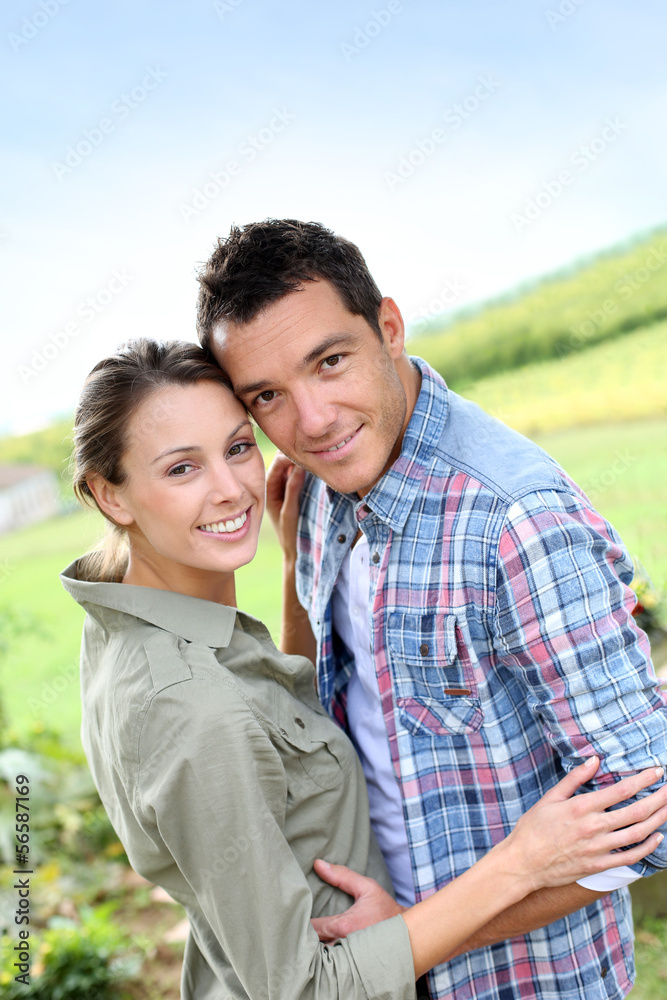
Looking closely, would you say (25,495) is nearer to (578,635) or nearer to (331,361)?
(331,361)

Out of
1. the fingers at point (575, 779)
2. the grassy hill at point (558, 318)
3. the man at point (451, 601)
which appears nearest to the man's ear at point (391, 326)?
the man at point (451, 601)

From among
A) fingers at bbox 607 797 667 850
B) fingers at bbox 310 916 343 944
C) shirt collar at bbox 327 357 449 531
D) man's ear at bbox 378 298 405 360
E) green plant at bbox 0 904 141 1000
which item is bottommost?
green plant at bbox 0 904 141 1000

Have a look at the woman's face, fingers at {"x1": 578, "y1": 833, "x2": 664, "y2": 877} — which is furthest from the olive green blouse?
fingers at {"x1": 578, "y1": 833, "x2": 664, "y2": 877}

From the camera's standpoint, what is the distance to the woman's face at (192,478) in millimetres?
1571

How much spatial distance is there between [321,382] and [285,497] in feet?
2.13

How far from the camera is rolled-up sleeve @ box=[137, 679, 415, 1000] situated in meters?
1.24

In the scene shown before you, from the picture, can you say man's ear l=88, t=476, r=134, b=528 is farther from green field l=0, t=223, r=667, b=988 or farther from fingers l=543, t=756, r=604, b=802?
green field l=0, t=223, r=667, b=988

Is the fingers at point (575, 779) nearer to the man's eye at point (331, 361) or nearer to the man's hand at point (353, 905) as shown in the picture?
the man's hand at point (353, 905)

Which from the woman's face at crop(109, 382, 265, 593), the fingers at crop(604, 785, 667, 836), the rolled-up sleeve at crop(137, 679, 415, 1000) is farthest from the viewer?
the woman's face at crop(109, 382, 265, 593)

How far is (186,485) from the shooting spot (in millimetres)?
1582

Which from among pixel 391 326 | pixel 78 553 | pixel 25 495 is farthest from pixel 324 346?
pixel 25 495

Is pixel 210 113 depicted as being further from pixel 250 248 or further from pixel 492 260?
pixel 250 248

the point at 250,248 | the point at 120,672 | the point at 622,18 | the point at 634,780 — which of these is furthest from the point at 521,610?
the point at 622,18

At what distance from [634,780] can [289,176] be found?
420cm
